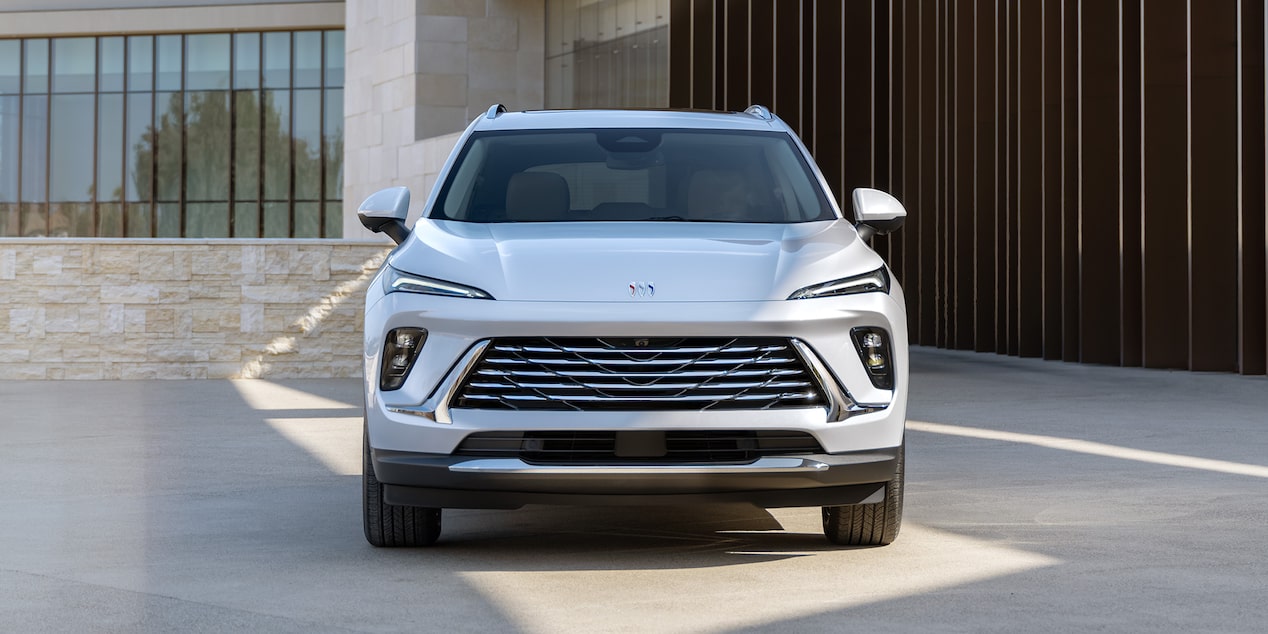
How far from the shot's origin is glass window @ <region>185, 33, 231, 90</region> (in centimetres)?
4619

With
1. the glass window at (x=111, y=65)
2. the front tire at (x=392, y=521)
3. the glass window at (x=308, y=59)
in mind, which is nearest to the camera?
the front tire at (x=392, y=521)

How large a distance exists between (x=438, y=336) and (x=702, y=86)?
77.4 ft

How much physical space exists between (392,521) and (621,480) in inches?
44.8

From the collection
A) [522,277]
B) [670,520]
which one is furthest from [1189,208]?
[522,277]

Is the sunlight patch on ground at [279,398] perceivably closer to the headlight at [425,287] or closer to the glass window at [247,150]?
the headlight at [425,287]

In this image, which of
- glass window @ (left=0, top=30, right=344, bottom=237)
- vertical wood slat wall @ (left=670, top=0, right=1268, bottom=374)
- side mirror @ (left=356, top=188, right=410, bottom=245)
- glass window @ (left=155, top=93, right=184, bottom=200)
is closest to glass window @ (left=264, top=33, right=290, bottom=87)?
glass window @ (left=0, top=30, right=344, bottom=237)

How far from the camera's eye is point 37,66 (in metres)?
47.3

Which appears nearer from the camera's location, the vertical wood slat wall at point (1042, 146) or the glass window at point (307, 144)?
the vertical wood slat wall at point (1042, 146)

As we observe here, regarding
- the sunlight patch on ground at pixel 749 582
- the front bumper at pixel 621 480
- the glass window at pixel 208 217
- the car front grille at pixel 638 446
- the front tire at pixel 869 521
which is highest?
the glass window at pixel 208 217

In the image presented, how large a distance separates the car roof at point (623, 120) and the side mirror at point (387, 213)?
2.21ft

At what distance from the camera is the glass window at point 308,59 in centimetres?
4553

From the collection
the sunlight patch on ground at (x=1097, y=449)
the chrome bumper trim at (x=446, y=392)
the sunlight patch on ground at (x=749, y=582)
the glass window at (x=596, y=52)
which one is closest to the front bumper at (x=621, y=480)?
the chrome bumper trim at (x=446, y=392)

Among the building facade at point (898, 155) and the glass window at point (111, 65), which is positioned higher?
the glass window at point (111, 65)

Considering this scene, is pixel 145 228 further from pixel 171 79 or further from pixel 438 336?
pixel 438 336
